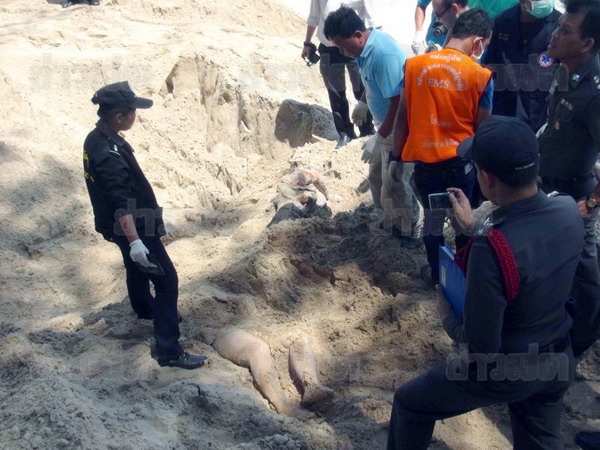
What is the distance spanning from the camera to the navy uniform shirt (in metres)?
3.60

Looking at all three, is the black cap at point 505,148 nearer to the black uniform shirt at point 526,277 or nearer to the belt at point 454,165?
the black uniform shirt at point 526,277

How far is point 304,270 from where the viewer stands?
4.91 meters

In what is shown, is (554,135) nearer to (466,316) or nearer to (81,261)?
(466,316)

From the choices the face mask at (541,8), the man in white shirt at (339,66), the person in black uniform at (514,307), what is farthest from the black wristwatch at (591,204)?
the man in white shirt at (339,66)

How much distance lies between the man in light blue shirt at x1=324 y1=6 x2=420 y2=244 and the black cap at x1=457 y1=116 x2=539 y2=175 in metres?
2.14

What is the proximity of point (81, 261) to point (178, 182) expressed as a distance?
202 cm

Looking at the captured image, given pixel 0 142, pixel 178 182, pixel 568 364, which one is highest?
pixel 568 364

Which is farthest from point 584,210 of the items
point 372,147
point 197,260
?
point 197,260

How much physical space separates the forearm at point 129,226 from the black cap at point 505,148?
212cm

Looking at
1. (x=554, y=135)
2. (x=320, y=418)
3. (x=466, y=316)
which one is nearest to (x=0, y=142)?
(x=320, y=418)

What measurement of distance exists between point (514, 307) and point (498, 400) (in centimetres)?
38

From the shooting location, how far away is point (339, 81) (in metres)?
7.25

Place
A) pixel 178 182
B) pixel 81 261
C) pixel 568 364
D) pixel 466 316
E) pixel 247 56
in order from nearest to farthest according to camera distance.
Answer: pixel 466 316 < pixel 568 364 < pixel 81 261 < pixel 178 182 < pixel 247 56

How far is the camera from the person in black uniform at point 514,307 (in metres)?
2.33
